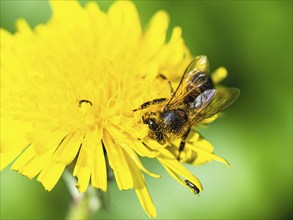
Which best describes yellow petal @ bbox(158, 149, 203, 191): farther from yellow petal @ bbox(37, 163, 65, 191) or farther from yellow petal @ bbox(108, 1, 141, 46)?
yellow petal @ bbox(108, 1, 141, 46)

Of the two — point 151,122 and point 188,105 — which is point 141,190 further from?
point 188,105

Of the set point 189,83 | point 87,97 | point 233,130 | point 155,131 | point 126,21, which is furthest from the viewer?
point 233,130

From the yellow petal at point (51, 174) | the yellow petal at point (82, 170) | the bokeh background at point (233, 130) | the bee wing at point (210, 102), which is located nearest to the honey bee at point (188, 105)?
the bee wing at point (210, 102)

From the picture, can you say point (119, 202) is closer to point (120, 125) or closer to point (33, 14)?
point (120, 125)

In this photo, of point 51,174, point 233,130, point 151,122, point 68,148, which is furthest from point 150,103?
point 233,130

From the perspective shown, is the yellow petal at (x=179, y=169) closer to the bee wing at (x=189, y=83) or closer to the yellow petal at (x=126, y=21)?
the bee wing at (x=189, y=83)

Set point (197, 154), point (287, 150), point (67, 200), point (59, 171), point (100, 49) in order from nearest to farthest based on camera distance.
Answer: point (59, 171) < point (197, 154) < point (100, 49) < point (67, 200) < point (287, 150)

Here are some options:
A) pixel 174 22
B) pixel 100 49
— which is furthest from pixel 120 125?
pixel 174 22
